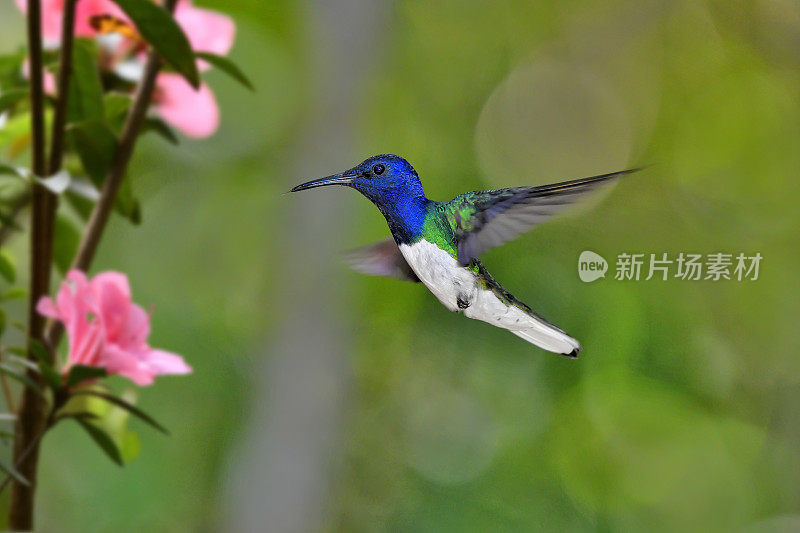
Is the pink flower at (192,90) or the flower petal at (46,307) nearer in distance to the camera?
the flower petal at (46,307)

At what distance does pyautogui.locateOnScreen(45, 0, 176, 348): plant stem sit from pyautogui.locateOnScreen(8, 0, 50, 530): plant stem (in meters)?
0.02

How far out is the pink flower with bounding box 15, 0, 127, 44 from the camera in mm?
506

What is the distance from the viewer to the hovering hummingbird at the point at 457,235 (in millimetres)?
196

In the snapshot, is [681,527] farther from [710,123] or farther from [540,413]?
[710,123]

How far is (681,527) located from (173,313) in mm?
1512

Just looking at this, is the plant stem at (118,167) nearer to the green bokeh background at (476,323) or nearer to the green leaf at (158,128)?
the green leaf at (158,128)

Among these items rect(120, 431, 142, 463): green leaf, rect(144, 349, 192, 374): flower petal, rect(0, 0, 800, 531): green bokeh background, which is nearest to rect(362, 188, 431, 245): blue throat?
rect(144, 349, 192, 374): flower petal

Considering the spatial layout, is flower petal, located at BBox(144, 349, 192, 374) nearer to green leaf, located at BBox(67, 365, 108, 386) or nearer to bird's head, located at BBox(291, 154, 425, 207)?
green leaf, located at BBox(67, 365, 108, 386)

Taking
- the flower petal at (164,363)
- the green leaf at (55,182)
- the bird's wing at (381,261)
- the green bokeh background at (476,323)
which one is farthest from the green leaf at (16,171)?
the green bokeh background at (476,323)

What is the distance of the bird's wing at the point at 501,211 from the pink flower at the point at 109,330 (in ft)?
0.69

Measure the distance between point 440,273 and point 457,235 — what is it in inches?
1.1

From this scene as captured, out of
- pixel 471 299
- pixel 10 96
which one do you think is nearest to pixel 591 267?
pixel 471 299

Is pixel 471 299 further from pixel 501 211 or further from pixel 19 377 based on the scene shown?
pixel 19 377

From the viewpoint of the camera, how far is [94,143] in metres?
0.44
